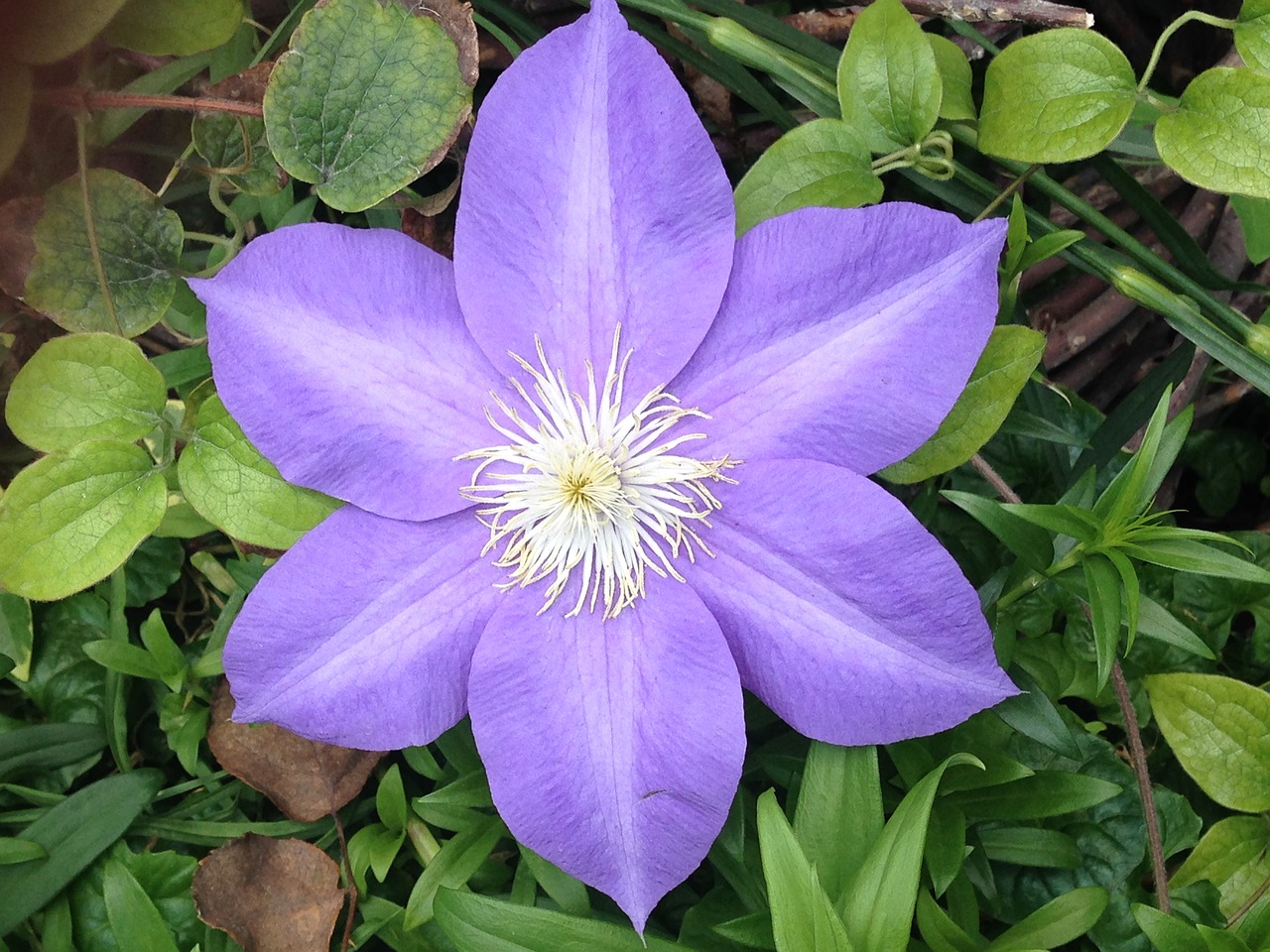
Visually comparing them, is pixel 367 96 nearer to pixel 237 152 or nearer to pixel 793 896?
pixel 237 152

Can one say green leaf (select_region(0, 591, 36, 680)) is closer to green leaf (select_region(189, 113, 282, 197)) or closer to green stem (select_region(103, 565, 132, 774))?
green stem (select_region(103, 565, 132, 774))

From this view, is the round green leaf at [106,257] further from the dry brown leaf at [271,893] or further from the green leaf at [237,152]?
the dry brown leaf at [271,893]

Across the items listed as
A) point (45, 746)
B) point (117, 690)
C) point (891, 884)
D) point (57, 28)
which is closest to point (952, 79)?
point (891, 884)

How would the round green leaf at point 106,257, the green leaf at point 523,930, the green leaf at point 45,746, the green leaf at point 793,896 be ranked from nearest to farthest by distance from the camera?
the green leaf at point 793,896 < the green leaf at point 523,930 < the round green leaf at point 106,257 < the green leaf at point 45,746

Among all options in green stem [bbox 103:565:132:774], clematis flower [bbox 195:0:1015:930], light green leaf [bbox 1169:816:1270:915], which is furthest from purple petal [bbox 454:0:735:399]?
light green leaf [bbox 1169:816:1270:915]

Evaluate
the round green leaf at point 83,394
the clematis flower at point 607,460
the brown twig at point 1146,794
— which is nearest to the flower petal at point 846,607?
the clematis flower at point 607,460

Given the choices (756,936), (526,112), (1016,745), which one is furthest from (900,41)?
(756,936)

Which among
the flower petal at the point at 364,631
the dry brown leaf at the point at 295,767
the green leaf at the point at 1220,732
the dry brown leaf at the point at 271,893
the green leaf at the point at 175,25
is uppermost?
the green leaf at the point at 175,25
